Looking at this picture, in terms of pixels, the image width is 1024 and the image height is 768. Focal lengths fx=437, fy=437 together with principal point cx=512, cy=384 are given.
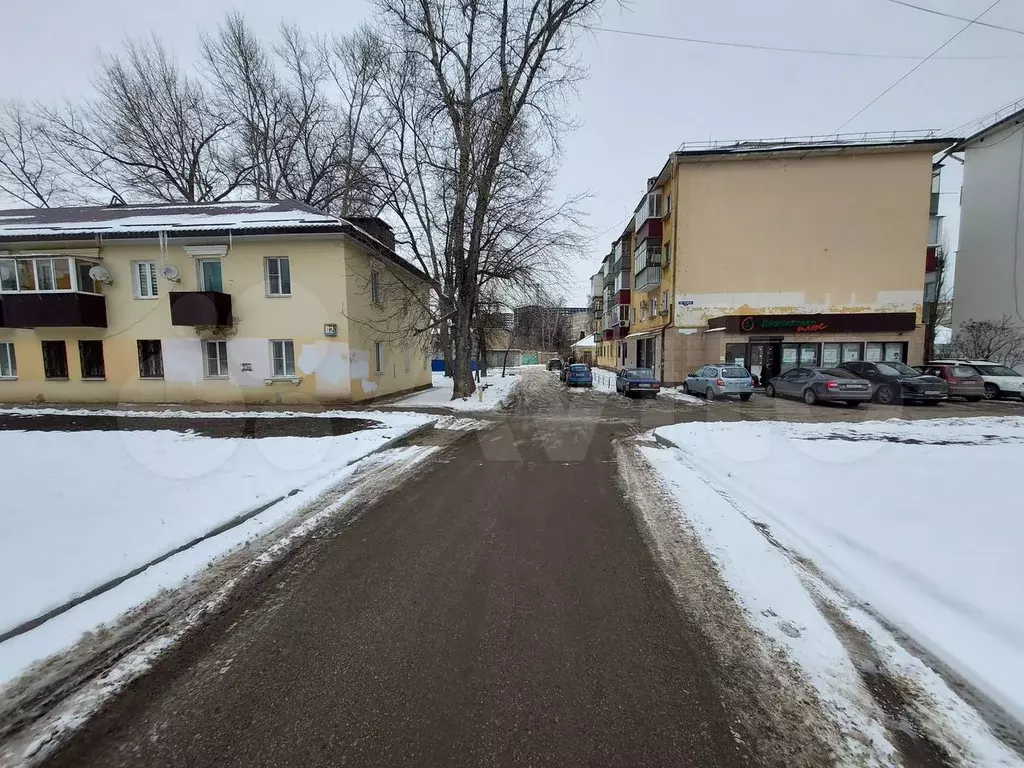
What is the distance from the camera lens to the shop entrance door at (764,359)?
2345 cm

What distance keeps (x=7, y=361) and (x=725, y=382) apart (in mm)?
28423

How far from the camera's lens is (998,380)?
1711 centimetres

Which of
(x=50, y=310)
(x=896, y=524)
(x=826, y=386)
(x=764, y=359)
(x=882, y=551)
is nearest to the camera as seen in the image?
(x=882, y=551)

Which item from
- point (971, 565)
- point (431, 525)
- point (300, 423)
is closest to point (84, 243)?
point (300, 423)

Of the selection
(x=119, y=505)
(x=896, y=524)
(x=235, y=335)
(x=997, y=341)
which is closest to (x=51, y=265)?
(x=235, y=335)

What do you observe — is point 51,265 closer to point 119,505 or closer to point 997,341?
point 119,505

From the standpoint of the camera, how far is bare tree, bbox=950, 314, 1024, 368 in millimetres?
21875

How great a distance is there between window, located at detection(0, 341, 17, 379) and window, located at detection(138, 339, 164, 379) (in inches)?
201

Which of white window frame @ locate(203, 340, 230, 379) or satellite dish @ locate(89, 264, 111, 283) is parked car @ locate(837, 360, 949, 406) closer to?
white window frame @ locate(203, 340, 230, 379)

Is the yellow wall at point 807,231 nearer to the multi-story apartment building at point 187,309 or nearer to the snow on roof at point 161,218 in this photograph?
the multi-story apartment building at point 187,309

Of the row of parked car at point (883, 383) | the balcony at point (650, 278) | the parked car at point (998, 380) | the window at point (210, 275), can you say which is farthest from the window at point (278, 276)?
the parked car at point (998, 380)

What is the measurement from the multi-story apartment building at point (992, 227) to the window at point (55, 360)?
43.2m

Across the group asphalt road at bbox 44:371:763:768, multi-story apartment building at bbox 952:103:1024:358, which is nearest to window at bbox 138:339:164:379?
asphalt road at bbox 44:371:763:768

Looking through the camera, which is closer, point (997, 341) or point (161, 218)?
point (161, 218)
